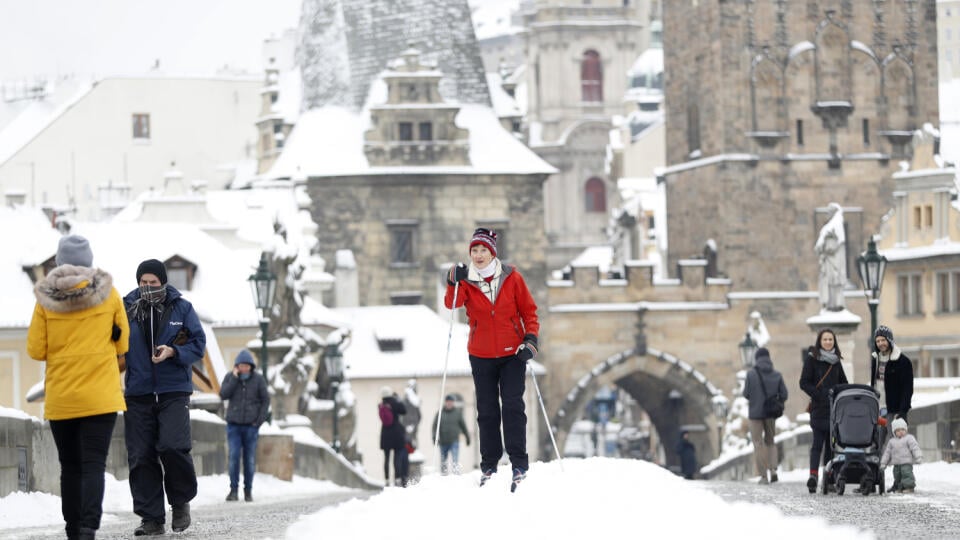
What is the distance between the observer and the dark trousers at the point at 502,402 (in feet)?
44.6

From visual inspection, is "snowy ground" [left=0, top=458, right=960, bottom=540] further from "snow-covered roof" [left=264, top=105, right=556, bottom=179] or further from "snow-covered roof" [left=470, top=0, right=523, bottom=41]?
"snow-covered roof" [left=470, top=0, right=523, bottom=41]

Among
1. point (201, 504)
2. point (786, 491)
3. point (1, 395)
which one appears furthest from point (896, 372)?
point (1, 395)

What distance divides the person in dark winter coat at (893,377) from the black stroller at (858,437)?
0.55 meters

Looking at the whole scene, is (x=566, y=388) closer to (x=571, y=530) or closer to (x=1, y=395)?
(x=1, y=395)

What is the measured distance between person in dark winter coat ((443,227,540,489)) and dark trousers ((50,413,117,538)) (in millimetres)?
2368

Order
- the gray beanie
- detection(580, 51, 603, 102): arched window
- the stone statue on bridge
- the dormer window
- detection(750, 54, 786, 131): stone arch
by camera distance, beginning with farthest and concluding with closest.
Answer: detection(580, 51, 603, 102): arched window < the dormer window < detection(750, 54, 786, 131): stone arch < the stone statue on bridge < the gray beanie

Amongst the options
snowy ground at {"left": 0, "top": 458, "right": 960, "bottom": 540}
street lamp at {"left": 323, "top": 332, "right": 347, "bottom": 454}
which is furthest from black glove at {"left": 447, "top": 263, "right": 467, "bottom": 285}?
street lamp at {"left": 323, "top": 332, "right": 347, "bottom": 454}

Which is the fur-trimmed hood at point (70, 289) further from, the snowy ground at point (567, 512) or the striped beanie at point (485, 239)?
the striped beanie at point (485, 239)

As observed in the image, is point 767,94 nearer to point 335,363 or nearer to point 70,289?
point 335,363

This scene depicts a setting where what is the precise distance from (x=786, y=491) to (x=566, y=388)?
40.6m

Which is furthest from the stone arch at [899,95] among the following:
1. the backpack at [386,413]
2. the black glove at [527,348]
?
the black glove at [527,348]

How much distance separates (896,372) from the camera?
18453 mm

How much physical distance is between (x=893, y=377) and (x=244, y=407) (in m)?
5.30

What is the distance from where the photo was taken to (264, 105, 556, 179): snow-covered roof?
61250mm
